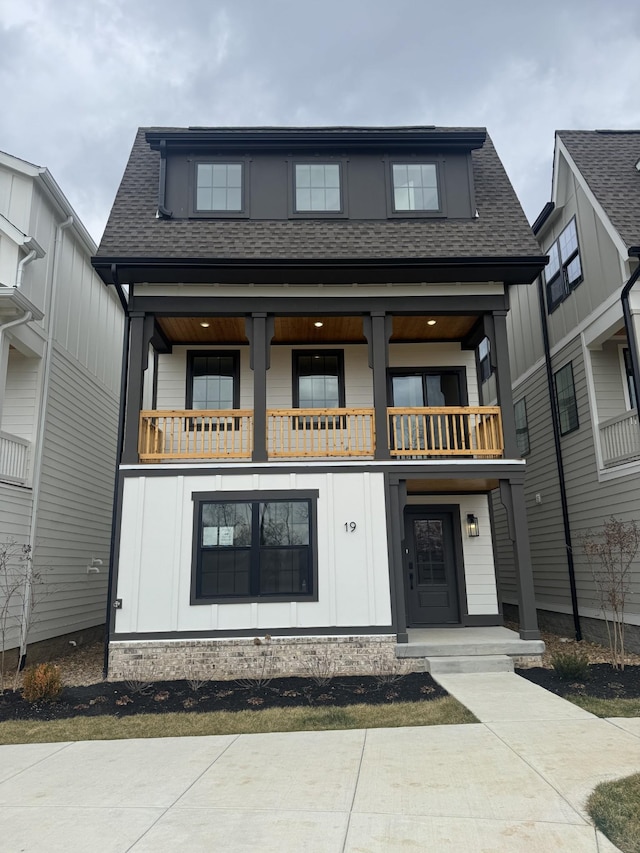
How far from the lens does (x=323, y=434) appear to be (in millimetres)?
10883

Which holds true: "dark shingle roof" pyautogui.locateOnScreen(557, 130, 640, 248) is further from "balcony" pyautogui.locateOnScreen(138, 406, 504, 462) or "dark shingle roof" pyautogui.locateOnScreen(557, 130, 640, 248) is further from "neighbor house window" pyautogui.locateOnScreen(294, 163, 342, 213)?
"neighbor house window" pyautogui.locateOnScreen(294, 163, 342, 213)

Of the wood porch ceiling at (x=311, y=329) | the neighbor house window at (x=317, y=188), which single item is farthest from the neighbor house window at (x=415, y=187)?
the wood porch ceiling at (x=311, y=329)

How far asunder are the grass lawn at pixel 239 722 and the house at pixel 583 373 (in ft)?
15.8

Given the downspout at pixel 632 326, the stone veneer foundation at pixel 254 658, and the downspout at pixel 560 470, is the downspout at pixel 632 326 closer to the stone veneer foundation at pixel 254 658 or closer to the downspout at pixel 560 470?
the downspout at pixel 560 470

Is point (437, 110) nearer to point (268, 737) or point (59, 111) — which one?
point (59, 111)

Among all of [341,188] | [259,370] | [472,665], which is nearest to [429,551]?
[472,665]

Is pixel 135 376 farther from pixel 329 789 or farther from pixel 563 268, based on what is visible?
pixel 563 268

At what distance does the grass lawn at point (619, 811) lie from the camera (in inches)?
135

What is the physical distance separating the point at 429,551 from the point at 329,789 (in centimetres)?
715

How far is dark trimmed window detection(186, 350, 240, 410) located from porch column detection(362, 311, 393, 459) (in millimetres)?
2886

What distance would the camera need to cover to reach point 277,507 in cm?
927

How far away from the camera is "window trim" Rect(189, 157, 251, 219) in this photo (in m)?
10.6

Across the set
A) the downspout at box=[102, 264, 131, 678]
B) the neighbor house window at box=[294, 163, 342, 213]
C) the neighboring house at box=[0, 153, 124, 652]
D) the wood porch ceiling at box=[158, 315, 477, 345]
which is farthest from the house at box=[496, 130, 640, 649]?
the neighboring house at box=[0, 153, 124, 652]

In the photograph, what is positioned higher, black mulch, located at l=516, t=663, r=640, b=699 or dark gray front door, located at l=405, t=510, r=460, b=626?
dark gray front door, located at l=405, t=510, r=460, b=626
